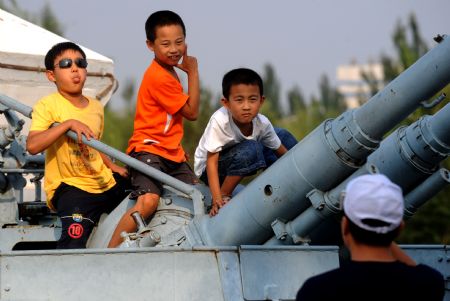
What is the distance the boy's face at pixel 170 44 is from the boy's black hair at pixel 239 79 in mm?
378

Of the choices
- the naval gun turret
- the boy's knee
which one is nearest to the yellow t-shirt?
the naval gun turret

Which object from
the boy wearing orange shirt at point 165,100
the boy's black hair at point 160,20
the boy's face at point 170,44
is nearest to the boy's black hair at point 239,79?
the boy wearing orange shirt at point 165,100

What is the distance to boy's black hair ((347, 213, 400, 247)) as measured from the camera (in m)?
4.75

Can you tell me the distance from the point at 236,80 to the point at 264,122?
0.40 meters

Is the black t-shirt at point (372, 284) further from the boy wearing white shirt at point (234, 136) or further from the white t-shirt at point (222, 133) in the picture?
the white t-shirt at point (222, 133)

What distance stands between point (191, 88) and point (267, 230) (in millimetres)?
1348

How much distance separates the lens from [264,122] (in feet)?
26.4

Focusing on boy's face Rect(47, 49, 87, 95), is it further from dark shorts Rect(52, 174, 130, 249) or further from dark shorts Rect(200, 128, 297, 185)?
dark shorts Rect(200, 128, 297, 185)

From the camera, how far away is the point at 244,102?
7.74 meters

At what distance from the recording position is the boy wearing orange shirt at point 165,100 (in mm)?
7984

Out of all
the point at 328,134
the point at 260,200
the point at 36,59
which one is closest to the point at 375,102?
the point at 328,134

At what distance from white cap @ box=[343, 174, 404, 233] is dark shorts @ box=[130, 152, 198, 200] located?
122 inches

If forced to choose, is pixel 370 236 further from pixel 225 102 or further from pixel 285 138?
pixel 285 138

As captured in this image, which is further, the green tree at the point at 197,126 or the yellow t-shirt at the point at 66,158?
the green tree at the point at 197,126
